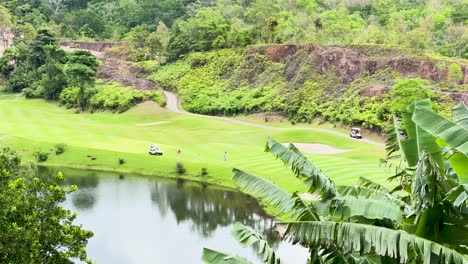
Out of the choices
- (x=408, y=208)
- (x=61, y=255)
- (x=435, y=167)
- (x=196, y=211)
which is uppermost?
(x=435, y=167)

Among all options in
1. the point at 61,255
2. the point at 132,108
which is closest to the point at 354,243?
the point at 61,255

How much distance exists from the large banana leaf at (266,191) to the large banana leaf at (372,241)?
1.06m

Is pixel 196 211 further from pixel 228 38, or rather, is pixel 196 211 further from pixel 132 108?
pixel 228 38

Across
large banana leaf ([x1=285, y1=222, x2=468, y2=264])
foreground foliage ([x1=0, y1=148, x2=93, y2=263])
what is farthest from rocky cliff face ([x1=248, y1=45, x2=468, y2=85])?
large banana leaf ([x1=285, y1=222, x2=468, y2=264])

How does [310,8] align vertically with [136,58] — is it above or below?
above

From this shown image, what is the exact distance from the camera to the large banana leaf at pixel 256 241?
→ 7648mm

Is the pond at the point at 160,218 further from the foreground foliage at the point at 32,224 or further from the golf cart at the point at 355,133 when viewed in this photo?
the golf cart at the point at 355,133

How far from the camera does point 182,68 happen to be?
8100cm

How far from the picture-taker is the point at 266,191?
28.3 ft

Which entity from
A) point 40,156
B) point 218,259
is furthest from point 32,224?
point 40,156

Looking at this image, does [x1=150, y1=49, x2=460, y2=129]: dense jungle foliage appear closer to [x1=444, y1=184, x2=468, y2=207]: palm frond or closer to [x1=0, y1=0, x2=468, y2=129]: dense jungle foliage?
[x1=0, y1=0, x2=468, y2=129]: dense jungle foliage

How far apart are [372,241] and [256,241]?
1.86 metres

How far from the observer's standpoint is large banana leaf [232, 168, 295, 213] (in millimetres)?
8438

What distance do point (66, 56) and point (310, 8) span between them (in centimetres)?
4546
